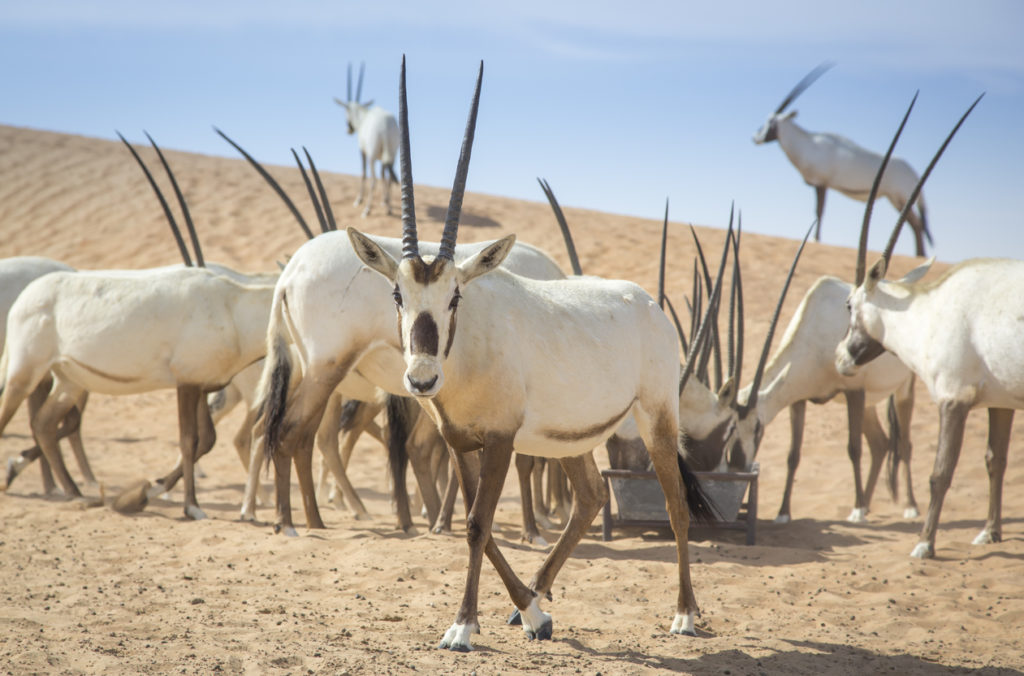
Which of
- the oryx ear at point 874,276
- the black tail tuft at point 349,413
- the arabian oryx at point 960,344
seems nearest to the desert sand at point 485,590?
the arabian oryx at point 960,344

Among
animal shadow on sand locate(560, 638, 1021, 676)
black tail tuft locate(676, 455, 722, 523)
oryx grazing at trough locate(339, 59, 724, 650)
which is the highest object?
oryx grazing at trough locate(339, 59, 724, 650)

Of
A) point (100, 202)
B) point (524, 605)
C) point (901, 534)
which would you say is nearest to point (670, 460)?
point (524, 605)

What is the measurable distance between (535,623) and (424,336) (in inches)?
56.5

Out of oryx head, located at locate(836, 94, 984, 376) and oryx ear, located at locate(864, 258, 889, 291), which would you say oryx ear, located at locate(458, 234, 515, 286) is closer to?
oryx head, located at locate(836, 94, 984, 376)

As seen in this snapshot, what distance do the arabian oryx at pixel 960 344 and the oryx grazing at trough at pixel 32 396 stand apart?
685 cm

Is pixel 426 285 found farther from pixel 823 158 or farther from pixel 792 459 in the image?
pixel 823 158

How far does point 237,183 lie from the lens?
26.3 m

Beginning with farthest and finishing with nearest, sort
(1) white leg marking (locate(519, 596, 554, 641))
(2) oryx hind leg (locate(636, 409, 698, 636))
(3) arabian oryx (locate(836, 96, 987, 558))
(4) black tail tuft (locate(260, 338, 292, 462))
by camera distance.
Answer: (4) black tail tuft (locate(260, 338, 292, 462))
(3) arabian oryx (locate(836, 96, 987, 558))
(2) oryx hind leg (locate(636, 409, 698, 636))
(1) white leg marking (locate(519, 596, 554, 641))

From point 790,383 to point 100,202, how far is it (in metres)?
20.7

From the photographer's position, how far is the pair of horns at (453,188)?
382 centimetres

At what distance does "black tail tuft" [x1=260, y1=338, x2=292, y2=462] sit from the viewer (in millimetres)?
6254

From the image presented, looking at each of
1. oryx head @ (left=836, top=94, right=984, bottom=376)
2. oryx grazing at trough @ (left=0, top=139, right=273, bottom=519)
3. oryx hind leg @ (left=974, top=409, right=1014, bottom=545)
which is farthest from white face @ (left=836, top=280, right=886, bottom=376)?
oryx grazing at trough @ (left=0, top=139, right=273, bottom=519)

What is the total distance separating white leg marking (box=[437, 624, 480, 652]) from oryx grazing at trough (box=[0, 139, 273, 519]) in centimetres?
383

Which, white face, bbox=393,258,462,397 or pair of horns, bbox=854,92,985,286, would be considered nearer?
white face, bbox=393,258,462,397
